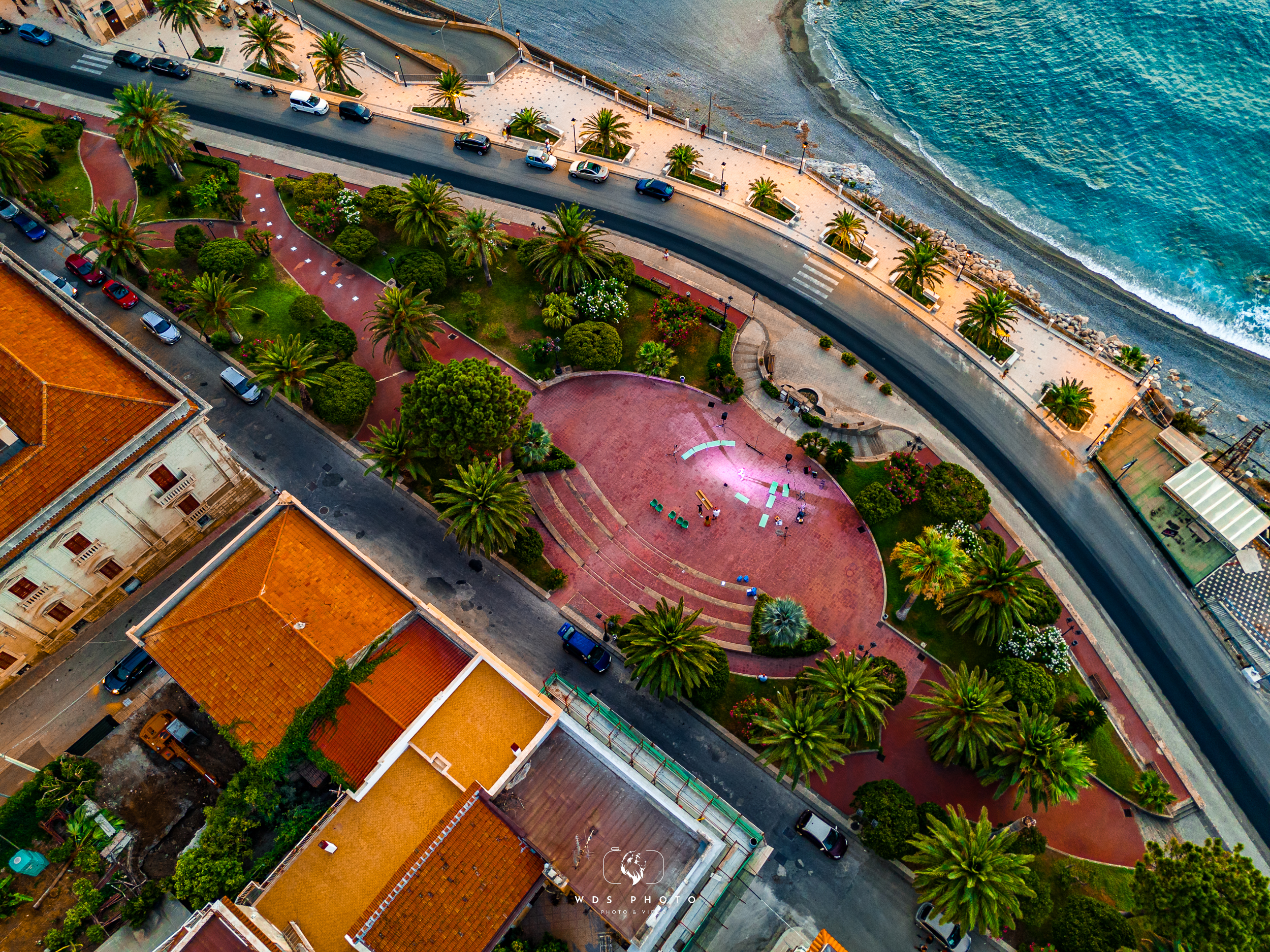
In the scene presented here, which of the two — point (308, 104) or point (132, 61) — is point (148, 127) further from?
point (132, 61)

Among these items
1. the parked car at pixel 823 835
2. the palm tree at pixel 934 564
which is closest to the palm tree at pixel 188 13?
the palm tree at pixel 934 564

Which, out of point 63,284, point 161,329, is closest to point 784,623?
point 161,329

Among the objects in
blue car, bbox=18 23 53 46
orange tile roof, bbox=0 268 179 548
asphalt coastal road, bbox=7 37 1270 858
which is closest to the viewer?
orange tile roof, bbox=0 268 179 548

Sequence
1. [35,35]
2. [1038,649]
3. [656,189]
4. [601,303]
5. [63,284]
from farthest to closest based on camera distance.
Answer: [35,35]
[656,189]
[601,303]
[63,284]
[1038,649]

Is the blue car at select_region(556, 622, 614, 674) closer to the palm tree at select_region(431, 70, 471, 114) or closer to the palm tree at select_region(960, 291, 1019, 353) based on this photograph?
the palm tree at select_region(960, 291, 1019, 353)

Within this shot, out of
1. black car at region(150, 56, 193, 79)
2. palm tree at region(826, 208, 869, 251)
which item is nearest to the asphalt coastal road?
black car at region(150, 56, 193, 79)

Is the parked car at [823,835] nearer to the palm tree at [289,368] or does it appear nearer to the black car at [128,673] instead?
the black car at [128,673]

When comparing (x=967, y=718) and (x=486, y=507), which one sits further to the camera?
(x=486, y=507)
